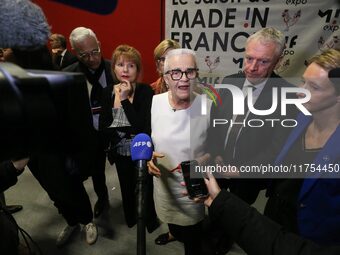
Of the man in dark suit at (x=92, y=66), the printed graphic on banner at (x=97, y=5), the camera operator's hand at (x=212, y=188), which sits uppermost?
the printed graphic on banner at (x=97, y=5)

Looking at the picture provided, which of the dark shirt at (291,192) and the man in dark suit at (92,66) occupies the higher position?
the man in dark suit at (92,66)

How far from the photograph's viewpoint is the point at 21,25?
494 mm

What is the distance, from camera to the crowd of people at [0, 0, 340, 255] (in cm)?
83

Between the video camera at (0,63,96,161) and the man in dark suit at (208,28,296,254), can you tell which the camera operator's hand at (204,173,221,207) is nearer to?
the man in dark suit at (208,28,296,254)

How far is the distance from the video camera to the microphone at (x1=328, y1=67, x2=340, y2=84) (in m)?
0.85

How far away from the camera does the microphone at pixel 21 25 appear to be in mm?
466

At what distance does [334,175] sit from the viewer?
83cm

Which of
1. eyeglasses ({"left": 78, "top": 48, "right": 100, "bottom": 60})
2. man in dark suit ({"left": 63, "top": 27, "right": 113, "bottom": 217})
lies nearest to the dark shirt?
man in dark suit ({"left": 63, "top": 27, "right": 113, "bottom": 217})

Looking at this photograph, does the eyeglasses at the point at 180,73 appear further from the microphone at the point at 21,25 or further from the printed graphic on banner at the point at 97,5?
the printed graphic on banner at the point at 97,5

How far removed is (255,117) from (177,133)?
42 centimetres

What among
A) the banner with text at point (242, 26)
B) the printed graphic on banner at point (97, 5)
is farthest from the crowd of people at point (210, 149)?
the printed graphic on banner at point (97, 5)

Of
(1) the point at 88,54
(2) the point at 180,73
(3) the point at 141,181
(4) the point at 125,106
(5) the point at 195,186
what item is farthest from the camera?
(1) the point at 88,54

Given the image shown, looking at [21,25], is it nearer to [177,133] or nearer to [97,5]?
[177,133]

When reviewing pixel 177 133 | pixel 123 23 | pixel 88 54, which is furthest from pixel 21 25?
pixel 123 23
